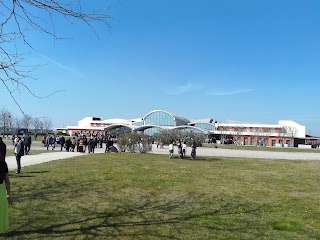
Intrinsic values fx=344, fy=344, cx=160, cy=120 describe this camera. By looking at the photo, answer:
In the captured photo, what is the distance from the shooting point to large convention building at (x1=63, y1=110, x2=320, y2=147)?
95938 mm

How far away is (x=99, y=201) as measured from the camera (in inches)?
357

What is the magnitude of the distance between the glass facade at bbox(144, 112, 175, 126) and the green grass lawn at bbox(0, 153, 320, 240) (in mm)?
100685

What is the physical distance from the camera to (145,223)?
23.4 ft

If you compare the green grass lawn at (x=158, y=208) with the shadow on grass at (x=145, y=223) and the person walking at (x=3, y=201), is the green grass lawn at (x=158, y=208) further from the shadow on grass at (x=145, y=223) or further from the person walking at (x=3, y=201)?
the person walking at (x=3, y=201)

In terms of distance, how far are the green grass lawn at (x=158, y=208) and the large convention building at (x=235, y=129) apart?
7269cm

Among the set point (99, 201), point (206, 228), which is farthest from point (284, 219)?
point (99, 201)

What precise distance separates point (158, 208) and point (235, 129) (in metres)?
101

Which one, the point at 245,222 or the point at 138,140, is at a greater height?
the point at 138,140

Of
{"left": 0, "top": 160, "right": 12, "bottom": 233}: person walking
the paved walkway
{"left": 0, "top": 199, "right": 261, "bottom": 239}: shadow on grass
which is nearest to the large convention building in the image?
the paved walkway

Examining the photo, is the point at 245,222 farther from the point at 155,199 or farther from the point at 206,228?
the point at 155,199

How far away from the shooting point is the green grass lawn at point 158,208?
6621 millimetres

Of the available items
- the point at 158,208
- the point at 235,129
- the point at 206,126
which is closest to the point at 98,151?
the point at 158,208

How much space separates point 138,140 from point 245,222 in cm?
2328

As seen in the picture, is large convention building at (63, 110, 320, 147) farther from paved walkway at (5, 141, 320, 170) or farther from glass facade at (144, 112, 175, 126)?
paved walkway at (5, 141, 320, 170)
